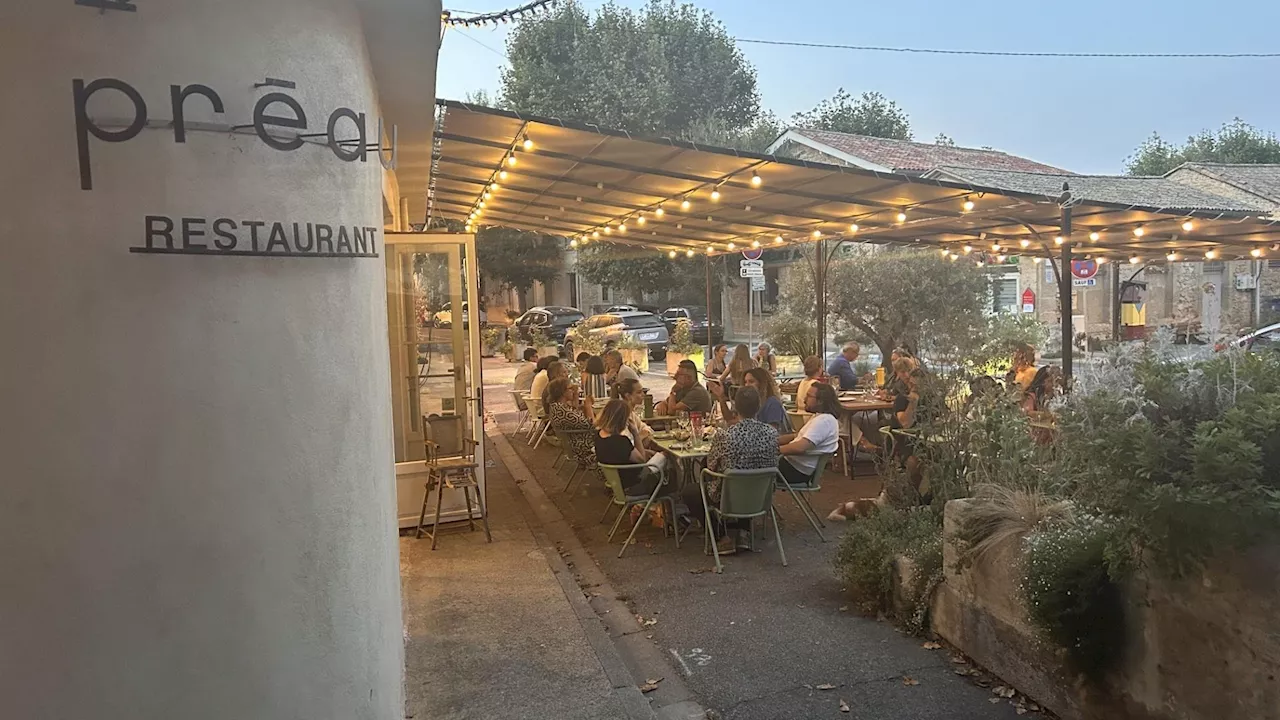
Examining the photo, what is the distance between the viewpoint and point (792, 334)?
18438mm

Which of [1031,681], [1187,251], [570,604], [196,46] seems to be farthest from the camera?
[1187,251]

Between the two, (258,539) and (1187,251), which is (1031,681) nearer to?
(258,539)

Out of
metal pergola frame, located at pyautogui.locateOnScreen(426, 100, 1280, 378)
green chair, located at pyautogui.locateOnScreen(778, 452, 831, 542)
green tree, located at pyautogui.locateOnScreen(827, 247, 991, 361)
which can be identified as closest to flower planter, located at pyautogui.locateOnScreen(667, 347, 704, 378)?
green tree, located at pyautogui.locateOnScreen(827, 247, 991, 361)

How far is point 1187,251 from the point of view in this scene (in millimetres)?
14289

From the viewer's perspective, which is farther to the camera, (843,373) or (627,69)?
(627,69)

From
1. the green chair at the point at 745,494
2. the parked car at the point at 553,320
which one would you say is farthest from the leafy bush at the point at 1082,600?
the parked car at the point at 553,320

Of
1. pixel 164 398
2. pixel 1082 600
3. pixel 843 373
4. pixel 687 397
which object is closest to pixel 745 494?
pixel 1082 600

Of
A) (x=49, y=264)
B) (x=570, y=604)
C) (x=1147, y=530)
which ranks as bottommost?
(x=570, y=604)

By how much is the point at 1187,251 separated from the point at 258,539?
1574cm

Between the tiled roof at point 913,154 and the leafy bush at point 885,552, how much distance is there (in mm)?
17456

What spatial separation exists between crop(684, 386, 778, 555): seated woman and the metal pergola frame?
2.09m

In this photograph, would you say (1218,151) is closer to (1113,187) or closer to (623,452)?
(1113,187)

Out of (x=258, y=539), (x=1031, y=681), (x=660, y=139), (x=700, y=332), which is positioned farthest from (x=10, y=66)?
(x=700, y=332)

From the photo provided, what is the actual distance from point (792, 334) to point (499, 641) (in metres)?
14.4
